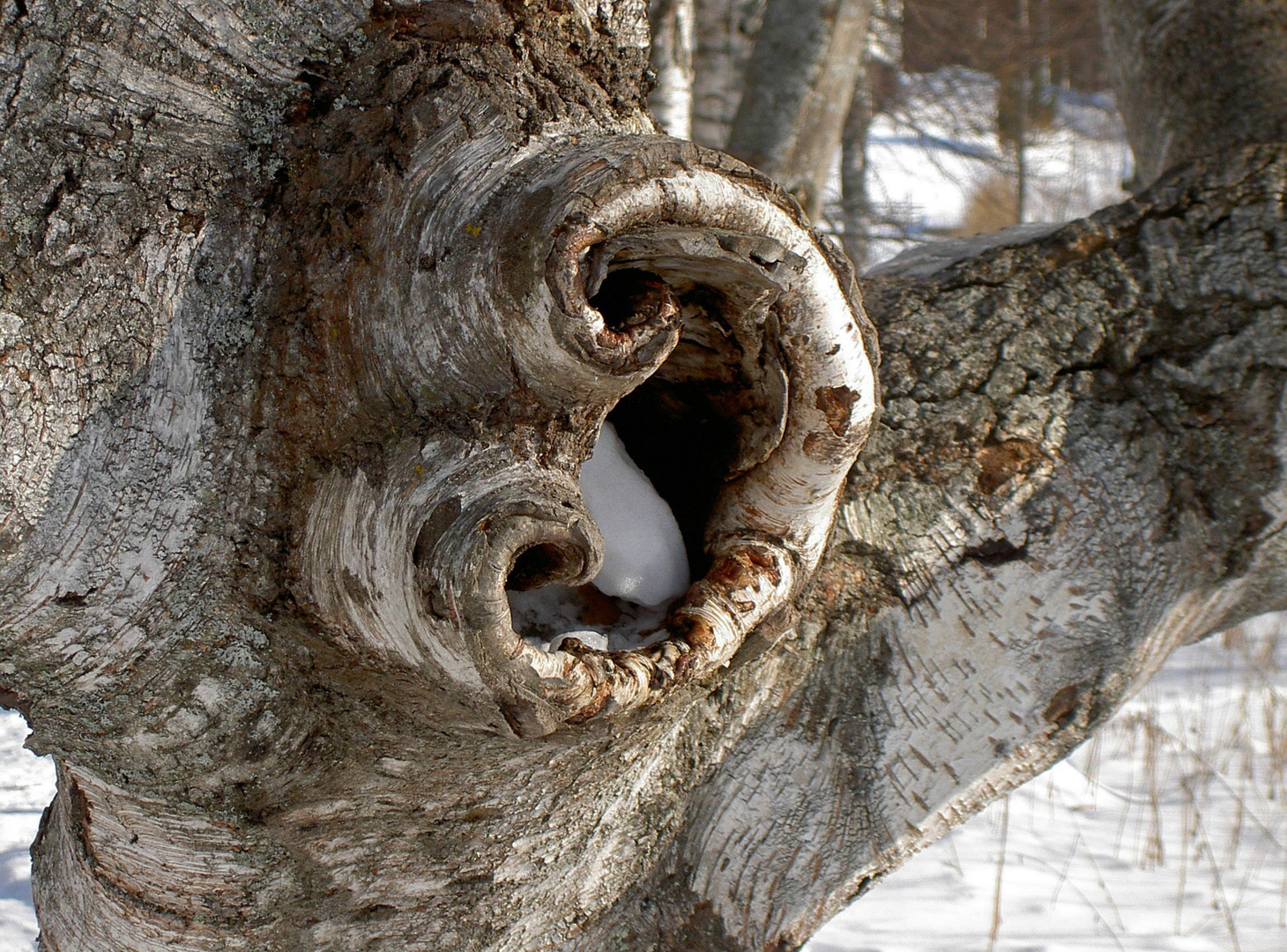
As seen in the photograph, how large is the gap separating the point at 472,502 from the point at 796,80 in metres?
2.83

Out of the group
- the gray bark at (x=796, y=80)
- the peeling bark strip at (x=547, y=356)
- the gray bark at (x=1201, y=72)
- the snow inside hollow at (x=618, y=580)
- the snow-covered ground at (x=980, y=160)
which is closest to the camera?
the peeling bark strip at (x=547, y=356)

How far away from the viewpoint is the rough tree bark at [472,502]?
0.80 m

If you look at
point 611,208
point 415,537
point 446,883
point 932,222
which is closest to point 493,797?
point 446,883

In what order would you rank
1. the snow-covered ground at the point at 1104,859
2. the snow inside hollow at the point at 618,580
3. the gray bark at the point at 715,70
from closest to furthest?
the snow inside hollow at the point at 618,580
the snow-covered ground at the point at 1104,859
the gray bark at the point at 715,70

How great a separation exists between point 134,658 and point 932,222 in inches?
474

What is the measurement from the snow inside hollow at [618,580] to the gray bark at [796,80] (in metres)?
2.41

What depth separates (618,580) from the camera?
39.1 inches

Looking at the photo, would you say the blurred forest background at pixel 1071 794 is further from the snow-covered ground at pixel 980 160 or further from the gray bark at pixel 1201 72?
the snow-covered ground at pixel 980 160

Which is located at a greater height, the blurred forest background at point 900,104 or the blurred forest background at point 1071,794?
the blurred forest background at point 900,104

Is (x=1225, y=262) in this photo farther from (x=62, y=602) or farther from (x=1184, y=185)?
(x=62, y=602)

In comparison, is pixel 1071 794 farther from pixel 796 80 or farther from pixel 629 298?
pixel 629 298

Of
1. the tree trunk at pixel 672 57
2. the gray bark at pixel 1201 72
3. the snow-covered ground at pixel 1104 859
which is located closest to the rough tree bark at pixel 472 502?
the gray bark at pixel 1201 72

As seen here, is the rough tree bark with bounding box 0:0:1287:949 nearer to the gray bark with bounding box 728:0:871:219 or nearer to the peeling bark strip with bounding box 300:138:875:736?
the peeling bark strip with bounding box 300:138:875:736

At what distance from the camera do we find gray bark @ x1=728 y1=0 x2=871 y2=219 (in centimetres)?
321
